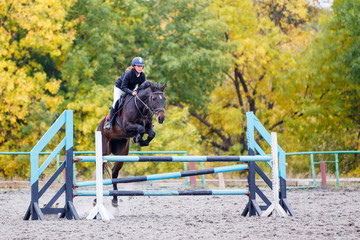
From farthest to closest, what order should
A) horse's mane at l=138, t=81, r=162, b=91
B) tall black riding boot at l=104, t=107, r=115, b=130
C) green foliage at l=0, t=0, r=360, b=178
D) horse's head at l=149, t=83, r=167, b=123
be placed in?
green foliage at l=0, t=0, r=360, b=178, tall black riding boot at l=104, t=107, r=115, b=130, horse's mane at l=138, t=81, r=162, b=91, horse's head at l=149, t=83, r=167, b=123

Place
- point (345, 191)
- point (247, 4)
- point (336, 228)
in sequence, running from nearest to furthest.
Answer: point (336, 228) < point (345, 191) < point (247, 4)

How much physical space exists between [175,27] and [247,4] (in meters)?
3.77

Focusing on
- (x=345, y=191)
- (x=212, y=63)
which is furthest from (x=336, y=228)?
(x=212, y=63)

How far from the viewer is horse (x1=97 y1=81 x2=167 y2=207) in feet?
26.7

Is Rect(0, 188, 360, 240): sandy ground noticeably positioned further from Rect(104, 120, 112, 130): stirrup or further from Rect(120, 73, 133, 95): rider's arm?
Rect(120, 73, 133, 95): rider's arm

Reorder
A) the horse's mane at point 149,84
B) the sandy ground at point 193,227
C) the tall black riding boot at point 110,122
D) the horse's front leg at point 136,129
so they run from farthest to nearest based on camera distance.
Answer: the tall black riding boot at point 110,122 < the horse's front leg at point 136,129 < the horse's mane at point 149,84 < the sandy ground at point 193,227

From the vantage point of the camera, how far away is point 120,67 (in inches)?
937

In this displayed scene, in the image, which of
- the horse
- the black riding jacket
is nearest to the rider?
the black riding jacket

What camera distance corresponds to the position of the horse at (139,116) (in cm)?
812

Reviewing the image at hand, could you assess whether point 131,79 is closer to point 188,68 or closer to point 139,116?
point 139,116

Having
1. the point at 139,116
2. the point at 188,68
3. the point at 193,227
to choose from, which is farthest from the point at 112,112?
the point at 188,68

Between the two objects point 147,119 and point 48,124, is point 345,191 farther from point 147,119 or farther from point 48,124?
point 48,124

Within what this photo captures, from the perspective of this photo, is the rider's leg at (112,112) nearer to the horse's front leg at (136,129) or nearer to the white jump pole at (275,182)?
the horse's front leg at (136,129)

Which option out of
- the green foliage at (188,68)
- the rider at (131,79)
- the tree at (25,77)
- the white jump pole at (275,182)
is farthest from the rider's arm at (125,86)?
the tree at (25,77)
